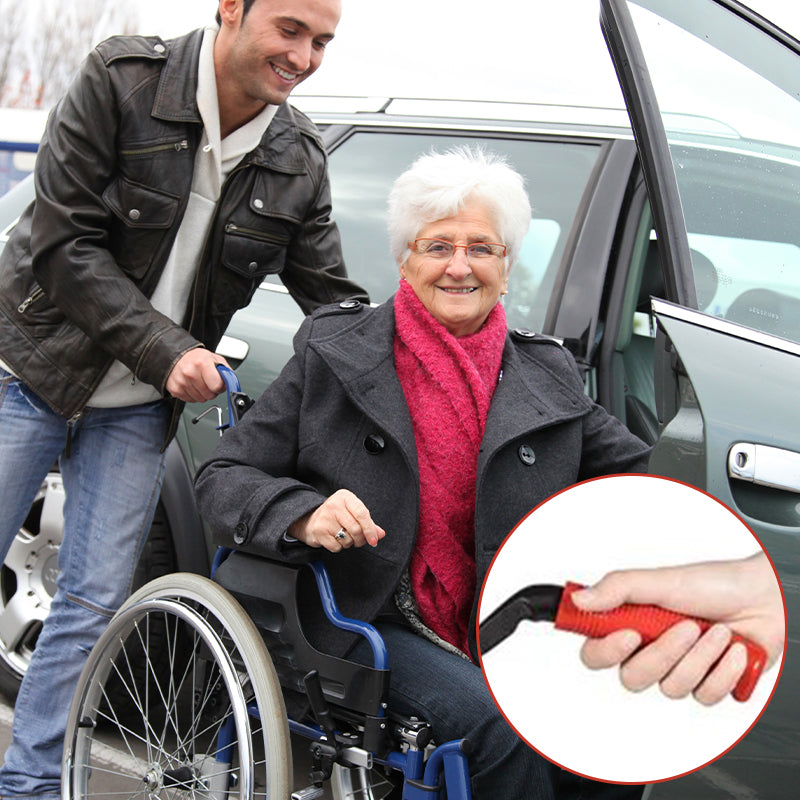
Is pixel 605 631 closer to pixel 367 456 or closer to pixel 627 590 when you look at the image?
pixel 627 590

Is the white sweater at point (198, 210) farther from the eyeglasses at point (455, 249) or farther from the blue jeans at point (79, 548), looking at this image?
the eyeglasses at point (455, 249)

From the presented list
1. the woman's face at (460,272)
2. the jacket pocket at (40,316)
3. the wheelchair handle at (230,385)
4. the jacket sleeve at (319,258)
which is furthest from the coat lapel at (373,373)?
the jacket pocket at (40,316)

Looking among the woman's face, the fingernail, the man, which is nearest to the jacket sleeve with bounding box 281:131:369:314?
the man

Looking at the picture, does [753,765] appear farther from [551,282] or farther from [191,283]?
[191,283]

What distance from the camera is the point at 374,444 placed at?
1981 millimetres

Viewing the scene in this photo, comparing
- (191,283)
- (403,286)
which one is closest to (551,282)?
(403,286)

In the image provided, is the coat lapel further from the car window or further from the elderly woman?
the car window

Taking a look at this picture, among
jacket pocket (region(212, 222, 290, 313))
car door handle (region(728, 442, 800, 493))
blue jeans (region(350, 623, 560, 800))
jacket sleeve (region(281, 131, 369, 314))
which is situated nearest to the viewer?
car door handle (region(728, 442, 800, 493))

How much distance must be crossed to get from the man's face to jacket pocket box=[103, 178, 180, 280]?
31 cm

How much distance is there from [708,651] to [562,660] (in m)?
0.22

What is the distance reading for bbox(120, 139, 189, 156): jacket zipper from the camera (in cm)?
227

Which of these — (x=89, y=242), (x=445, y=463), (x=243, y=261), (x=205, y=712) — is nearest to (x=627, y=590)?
(x=445, y=463)

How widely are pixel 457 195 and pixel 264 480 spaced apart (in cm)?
69

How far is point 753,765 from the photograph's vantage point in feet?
5.49
